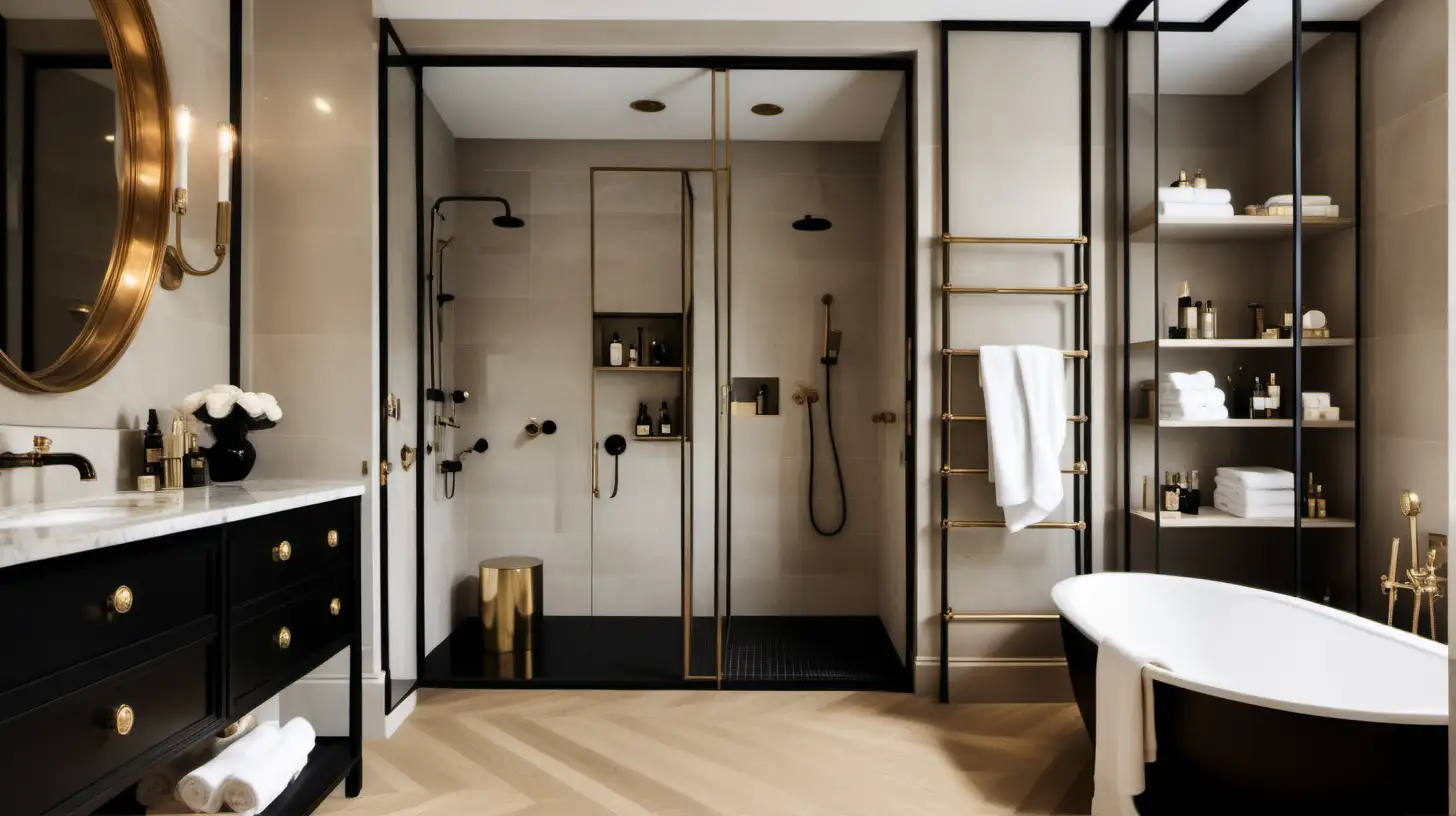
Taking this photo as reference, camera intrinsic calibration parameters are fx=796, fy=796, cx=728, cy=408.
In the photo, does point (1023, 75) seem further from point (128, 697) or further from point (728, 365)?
point (128, 697)

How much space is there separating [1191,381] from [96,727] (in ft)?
10.8

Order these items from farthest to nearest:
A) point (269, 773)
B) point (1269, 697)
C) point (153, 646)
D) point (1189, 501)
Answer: point (1189, 501) → point (269, 773) → point (1269, 697) → point (153, 646)

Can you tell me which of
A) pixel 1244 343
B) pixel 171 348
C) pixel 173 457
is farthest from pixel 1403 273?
pixel 171 348

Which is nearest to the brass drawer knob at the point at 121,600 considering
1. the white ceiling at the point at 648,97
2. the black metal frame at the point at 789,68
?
the black metal frame at the point at 789,68

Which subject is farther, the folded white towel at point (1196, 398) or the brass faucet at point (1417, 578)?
the folded white towel at point (1196, 398)

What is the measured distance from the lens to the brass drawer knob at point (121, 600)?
4.57 ft

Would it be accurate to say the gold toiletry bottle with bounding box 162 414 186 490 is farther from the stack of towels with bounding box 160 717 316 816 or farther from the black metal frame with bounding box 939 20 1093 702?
the black metal frame with bounding box 939 20 1093 702

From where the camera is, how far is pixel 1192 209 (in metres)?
2.95

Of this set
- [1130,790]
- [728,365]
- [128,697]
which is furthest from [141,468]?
[1130,790]

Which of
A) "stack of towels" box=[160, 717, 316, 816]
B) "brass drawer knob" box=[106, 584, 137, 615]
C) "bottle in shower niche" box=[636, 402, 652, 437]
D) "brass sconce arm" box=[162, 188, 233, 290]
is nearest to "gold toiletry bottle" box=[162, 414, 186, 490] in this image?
"brass sconce arm" box=[162, 188, 233, 290]

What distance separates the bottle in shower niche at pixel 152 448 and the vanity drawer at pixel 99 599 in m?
0.70

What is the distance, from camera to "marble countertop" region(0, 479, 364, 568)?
126 cm

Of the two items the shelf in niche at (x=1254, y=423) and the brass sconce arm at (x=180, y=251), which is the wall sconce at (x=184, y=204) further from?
the shelf in niche at (x=1254, y=423)

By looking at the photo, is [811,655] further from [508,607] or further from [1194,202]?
[1194,202]
